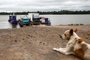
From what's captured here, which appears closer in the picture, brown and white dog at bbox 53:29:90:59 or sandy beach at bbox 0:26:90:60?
brown and white dog at bbox 53:29:90:59

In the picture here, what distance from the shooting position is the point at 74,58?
29.6ft

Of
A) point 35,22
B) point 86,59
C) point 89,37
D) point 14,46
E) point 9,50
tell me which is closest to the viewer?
point 86,59

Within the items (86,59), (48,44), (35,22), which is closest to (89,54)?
(86,59)

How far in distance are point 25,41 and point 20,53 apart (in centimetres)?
245

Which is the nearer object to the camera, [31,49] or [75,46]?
[75,46]

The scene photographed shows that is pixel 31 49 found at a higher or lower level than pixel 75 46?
lower

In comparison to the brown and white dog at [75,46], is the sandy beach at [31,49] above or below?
below

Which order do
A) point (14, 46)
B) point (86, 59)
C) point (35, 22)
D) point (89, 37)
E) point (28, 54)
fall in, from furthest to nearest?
1. point (35, 22)
2. point (89, 37)
3. point (14, 46)
4. point (28, 54)
5. point (86, 59)

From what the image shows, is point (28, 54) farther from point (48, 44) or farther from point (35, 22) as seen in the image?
point (35, 22)

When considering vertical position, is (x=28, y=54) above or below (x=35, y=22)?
above

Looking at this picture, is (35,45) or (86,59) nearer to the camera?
(86,59)

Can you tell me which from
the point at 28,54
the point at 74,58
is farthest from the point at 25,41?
the point at 74,58

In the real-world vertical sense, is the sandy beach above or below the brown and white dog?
below

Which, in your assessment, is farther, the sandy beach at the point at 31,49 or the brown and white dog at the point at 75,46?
the sandy beach at the point at 31,49
